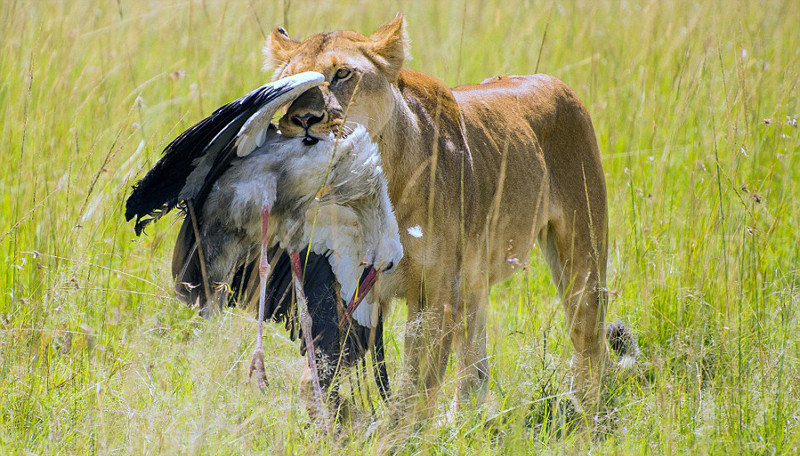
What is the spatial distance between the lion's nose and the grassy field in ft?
2.23

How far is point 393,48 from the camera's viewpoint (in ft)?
11.5

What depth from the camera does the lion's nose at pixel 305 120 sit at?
9.55 feet

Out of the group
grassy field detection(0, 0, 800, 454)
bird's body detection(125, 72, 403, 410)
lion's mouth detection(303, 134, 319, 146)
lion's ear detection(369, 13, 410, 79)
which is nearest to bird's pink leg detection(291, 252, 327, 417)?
bird's body detection(125, 72, 403, 410)

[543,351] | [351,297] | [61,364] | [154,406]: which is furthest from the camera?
[543,351]

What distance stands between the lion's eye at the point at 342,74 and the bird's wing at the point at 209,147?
412mm

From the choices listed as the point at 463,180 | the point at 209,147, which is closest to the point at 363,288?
the point at 209,147

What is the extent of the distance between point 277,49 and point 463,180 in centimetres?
83

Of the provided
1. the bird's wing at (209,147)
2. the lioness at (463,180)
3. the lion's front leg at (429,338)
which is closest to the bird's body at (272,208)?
the bird's wing at (209,147)

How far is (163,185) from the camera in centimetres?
288

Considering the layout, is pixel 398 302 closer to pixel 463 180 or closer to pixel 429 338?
pixel 463 180

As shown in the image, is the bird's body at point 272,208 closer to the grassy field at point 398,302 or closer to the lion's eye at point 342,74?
the grassy field at point 398,302

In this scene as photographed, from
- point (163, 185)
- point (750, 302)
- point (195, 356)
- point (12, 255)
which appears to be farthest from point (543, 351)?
point (12, 255)

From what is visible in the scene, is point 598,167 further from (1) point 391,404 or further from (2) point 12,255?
(2) point 12,255

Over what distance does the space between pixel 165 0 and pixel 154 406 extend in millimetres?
5182
